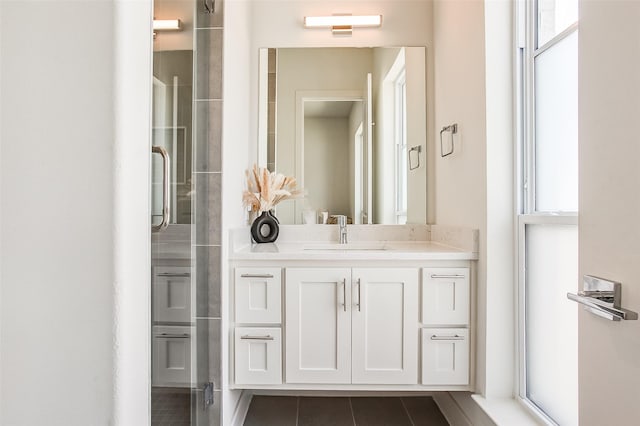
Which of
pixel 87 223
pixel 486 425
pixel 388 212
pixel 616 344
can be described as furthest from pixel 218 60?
pixel 486 425

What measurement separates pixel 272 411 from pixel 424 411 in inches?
31.6

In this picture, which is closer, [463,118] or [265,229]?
[463,118]

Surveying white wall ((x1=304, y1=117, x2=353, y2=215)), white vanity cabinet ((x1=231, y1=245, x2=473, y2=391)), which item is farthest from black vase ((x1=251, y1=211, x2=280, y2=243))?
white vanity cabinet ((x1=231, y1=245, x2=473, y2=391))

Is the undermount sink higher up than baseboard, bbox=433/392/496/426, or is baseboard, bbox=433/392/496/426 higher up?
the undermount sink

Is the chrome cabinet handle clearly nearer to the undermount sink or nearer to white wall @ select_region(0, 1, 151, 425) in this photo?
the undermount sink

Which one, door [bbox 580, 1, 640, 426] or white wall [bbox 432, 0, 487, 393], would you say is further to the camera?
white wall [bbox 432, 0, 487, 393]

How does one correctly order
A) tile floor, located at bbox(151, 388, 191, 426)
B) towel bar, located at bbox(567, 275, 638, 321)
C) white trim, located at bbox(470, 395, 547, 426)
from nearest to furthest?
1. towel bar, located at bbox(567, 275, 638, 321)
2. tile floor, located at bbox(151, 388, 191, 426)
3. white trim, located at bbox(470, 395, 547, 426)

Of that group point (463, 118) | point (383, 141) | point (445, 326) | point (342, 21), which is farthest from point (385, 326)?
point (342, 21)

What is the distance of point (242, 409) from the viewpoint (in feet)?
6.36

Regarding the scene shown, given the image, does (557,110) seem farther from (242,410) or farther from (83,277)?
(242,410)

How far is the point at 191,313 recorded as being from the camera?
140 centimetres

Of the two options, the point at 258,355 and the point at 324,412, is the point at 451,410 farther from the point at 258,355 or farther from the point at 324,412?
the point at 258,355

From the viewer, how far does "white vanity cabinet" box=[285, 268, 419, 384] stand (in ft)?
5.59

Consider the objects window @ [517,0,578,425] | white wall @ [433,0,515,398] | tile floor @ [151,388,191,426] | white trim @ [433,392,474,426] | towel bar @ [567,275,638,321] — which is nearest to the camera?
towel bar @ [567,275,638,321]
